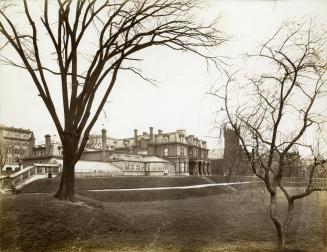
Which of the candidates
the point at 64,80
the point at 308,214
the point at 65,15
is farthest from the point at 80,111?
the point at 308,214

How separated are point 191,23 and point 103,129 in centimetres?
4297

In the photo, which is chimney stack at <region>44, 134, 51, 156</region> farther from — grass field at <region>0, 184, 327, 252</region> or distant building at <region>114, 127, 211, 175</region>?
grass field at <region>0, 184, 327, 252</region>

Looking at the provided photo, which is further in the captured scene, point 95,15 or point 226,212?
point 226,212

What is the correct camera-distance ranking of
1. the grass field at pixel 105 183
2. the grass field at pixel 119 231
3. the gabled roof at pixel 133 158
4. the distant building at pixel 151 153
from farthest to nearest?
1. the distant building at pixel 151 153
2. the gabled roof at pixel 133 158
3. the grass field at pixel 105 183
4. the grass field at pixel 119 231

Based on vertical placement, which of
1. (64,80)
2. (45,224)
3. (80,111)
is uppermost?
(64,80)

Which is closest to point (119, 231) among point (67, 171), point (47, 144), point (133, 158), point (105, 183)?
point (67, 171)

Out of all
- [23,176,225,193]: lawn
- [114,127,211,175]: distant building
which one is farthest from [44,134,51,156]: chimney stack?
[114,127,211,175]: distant building

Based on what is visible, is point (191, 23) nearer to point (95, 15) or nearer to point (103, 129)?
point (95, 15)

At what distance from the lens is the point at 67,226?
11852 mm

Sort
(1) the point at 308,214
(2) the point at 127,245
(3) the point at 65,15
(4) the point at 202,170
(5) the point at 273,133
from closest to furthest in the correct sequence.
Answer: (5) the point at 273,133 → (2) the point at 127,245 → (3) the point at 65,15 → (1) the point at 308,214 → (4) the point at 202,170

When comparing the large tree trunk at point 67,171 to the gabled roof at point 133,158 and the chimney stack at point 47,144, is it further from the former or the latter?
the gabled roof at point 133,158

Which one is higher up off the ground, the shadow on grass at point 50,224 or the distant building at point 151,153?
the distant building at point 151,153

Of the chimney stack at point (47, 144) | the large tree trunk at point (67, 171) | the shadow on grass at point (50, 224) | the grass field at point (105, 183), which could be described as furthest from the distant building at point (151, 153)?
the shadow on grass at point (50, 224)

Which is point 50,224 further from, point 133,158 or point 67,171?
point 133,158
